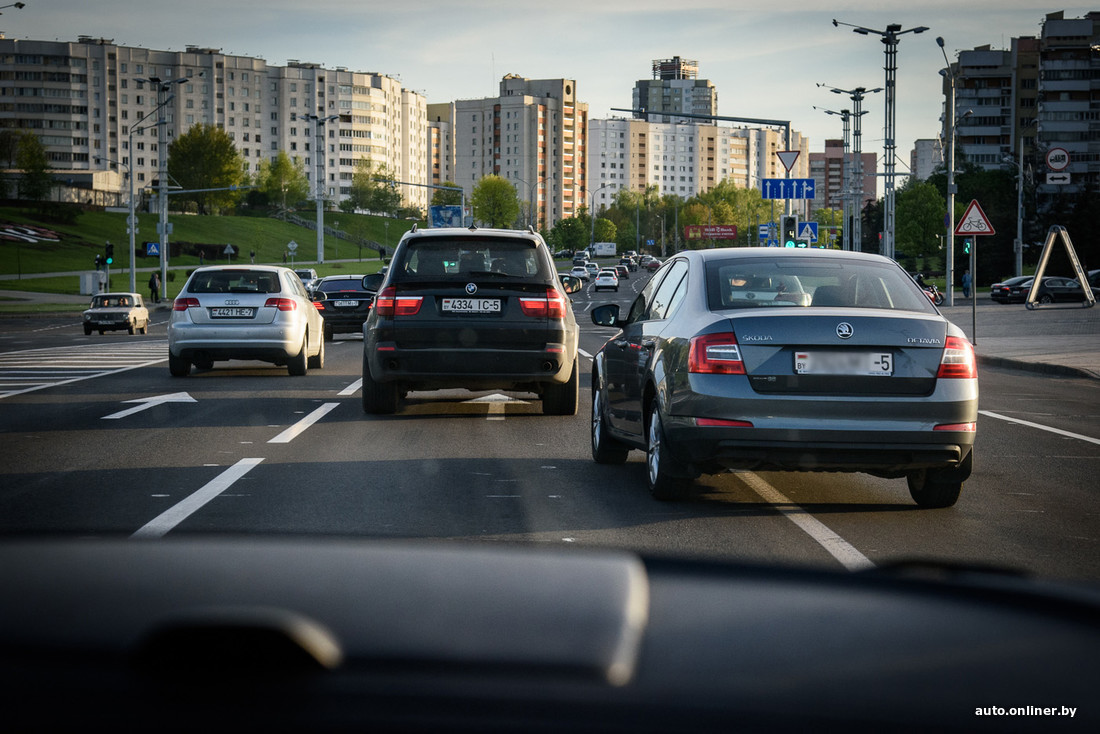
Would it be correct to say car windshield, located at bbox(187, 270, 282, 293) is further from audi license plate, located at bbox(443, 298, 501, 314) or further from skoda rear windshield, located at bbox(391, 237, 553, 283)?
audi license plate, located at bbox(443, 298, 501, 314)

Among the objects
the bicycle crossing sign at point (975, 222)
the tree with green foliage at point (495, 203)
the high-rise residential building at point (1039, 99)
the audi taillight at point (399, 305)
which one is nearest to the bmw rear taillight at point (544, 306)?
the audi taillight at point (399, 305)

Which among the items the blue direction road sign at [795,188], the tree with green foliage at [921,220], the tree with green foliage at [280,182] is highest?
the tree with green foliage at [280,182]

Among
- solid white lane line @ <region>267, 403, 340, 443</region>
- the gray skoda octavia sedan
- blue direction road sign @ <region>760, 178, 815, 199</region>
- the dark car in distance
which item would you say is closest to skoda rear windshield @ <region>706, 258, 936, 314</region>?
the gray skoda octavia sedan

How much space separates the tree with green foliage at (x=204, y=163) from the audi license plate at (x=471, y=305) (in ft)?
503

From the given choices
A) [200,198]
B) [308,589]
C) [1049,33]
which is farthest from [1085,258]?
[200,198]

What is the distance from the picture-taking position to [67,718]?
4.33ft

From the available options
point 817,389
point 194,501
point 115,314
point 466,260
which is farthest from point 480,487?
point 115,314

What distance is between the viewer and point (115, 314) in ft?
136

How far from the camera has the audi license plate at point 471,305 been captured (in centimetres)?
1264

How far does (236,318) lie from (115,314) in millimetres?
24667

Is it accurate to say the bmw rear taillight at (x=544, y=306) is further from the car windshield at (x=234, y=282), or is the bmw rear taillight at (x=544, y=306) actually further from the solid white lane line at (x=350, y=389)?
the car windshield at (x=234, y=282)

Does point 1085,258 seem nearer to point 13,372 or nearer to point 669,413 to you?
point 13,372

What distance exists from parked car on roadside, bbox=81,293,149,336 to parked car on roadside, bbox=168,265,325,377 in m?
23.6

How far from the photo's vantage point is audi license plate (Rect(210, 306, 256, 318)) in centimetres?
1867
